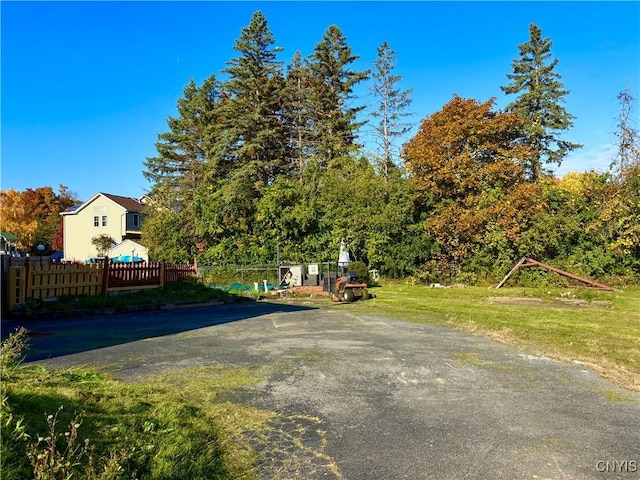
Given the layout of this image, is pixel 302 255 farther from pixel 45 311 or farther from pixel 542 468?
pixel 542 468

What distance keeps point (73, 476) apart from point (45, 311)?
12124 millimetres

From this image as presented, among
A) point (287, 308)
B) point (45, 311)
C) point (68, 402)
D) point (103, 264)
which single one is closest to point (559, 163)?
point (287, 308)

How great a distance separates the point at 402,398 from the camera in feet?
17.6

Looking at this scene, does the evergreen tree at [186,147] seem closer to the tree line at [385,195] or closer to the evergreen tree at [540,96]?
the tree line at [385,195]

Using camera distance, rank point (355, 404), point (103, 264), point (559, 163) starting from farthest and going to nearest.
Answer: point (559, 163) < point (103, 264) < point (355, 404)

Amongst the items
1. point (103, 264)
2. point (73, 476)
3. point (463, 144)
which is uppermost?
point (463, 144)

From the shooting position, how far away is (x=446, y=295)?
1878 centimetres

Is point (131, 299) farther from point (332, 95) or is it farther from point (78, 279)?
point (332, 95)

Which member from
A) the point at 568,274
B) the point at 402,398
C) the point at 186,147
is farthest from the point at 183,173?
the point at 402,398

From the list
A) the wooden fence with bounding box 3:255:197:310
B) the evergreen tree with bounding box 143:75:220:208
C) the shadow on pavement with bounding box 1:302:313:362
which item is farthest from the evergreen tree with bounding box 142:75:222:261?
the shadow on pavement with bounding box 1:302:313:362

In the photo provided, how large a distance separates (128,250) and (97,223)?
31.3ft

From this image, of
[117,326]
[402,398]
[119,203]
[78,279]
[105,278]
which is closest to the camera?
[402,398]

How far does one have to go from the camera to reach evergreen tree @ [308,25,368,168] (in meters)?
32.2

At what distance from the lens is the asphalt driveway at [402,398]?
145 inches
